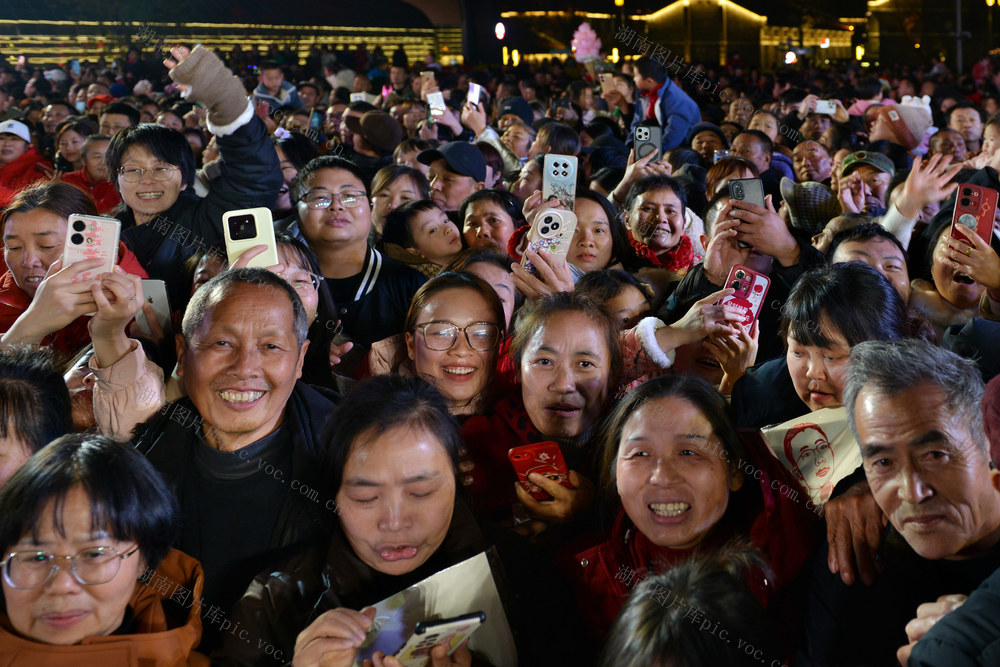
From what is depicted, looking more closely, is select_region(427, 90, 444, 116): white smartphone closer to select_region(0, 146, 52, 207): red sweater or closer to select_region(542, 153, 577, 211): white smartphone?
select_region(0, 146, 52, 207): red sweater

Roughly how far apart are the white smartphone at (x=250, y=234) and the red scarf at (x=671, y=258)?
1.63 metres

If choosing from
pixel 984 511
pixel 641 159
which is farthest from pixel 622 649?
pixel 641 159

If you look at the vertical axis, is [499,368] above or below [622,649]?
above

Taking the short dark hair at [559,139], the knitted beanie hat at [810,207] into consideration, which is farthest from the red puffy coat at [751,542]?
the short dark hair at [559,139]

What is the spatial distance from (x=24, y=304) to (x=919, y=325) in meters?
2.53

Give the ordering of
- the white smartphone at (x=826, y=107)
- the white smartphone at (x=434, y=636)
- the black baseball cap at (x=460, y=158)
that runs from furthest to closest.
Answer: the white smartphone at (x=826, y=107) < the black baseball cap at (x=460, y=158) < the white smartphone at (x=434, y=636)

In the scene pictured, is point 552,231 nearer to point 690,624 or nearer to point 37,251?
point 37,251

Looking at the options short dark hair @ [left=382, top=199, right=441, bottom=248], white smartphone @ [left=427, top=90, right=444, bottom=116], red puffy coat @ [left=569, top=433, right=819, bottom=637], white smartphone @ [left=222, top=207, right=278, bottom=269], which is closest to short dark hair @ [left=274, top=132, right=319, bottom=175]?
short dark hair @ [left=382, top=199, right=441, bottom=248]

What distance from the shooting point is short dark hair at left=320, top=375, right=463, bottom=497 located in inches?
65.6

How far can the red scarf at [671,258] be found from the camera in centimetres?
346

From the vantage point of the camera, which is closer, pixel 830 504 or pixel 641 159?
pixel 830 504

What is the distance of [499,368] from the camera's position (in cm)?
247

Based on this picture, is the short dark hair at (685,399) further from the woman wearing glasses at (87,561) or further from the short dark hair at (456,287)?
the woman wearing glasses at (87,561)

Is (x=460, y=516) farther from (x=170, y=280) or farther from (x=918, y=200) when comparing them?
(x=918, y=200)
